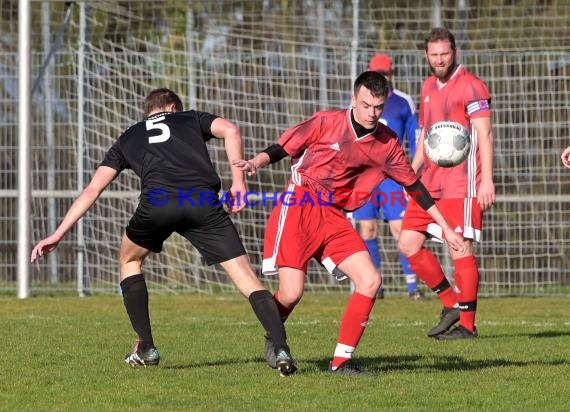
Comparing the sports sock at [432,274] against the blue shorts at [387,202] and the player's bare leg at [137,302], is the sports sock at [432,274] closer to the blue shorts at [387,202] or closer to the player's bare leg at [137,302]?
the player's bare leg at [137,302]

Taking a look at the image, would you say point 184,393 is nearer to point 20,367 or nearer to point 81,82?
point 20,367

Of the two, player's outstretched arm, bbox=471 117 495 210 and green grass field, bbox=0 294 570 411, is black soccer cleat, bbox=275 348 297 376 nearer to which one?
green grass field, bbox=0 294 570 411

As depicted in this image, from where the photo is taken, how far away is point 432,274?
30.9 feet

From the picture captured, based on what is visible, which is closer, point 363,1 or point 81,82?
point 81,82

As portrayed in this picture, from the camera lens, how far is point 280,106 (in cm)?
1521

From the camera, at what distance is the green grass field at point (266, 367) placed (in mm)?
6008

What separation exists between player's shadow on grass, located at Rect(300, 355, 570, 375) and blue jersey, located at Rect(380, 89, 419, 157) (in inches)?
202

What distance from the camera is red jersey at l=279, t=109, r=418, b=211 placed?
719 cm

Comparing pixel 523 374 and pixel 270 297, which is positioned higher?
pixel 270 297

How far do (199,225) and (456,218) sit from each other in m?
2.83

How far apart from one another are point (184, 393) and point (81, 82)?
27.9 ft

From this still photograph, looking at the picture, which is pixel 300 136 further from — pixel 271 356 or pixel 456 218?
pixel 456 218

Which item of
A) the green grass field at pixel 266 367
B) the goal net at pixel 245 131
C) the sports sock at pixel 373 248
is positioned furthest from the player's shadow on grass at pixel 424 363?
the goal net at pixel 245 131

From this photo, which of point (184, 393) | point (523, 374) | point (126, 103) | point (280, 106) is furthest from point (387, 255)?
point (184, 393)
